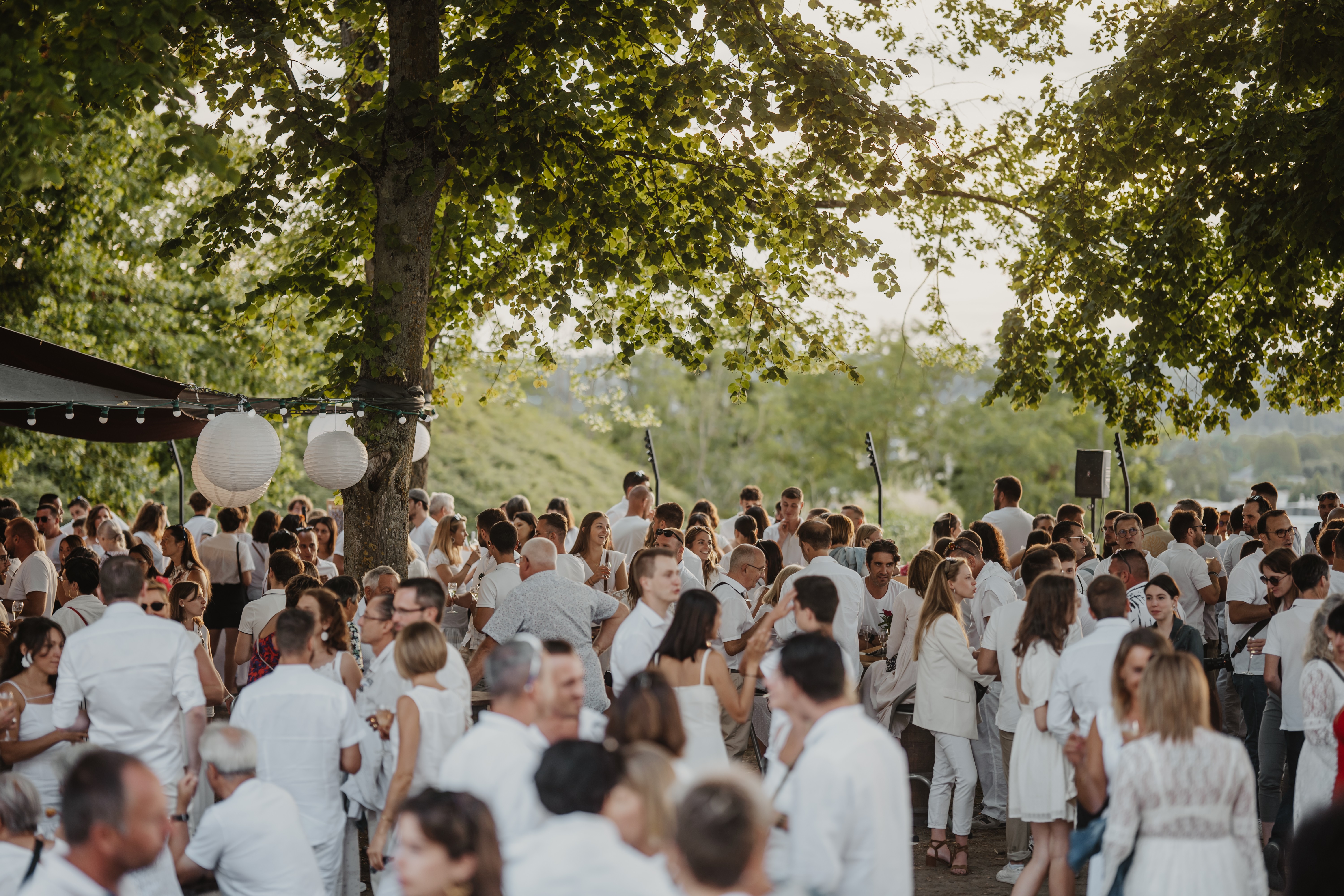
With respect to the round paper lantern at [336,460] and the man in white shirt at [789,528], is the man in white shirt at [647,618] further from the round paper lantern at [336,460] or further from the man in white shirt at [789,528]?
the man in white shirt at [789,528]

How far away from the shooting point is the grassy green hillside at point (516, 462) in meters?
36.5

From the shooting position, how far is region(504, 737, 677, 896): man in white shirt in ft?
9.66

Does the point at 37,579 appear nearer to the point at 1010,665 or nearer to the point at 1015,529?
the point at 1010,665

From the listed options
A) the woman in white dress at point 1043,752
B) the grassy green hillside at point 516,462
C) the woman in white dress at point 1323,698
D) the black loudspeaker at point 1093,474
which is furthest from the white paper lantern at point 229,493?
the grassy green hillside at point 516,462

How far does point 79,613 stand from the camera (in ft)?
21.5

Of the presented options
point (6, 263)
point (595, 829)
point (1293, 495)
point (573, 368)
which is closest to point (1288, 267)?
point (595, 829)

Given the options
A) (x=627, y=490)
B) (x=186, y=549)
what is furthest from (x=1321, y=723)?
(x=186, y=549)

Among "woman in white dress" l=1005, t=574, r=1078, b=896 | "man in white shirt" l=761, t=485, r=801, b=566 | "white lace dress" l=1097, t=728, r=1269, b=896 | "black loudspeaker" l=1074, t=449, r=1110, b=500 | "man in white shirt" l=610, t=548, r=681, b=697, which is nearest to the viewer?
"white lace dress" l=1097, t=728, r=1269, b=896

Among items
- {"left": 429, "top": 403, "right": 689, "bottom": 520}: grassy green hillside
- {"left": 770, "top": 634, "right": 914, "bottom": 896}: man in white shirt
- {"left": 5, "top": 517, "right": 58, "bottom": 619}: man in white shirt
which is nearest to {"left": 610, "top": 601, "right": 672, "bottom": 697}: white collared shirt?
{"left": 770, "top": 634, "right": 914, "bottom": 896}: man in white shirt

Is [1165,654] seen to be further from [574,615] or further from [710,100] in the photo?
[710,100]

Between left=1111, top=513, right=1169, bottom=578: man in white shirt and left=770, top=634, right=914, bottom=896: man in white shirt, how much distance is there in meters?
5.68

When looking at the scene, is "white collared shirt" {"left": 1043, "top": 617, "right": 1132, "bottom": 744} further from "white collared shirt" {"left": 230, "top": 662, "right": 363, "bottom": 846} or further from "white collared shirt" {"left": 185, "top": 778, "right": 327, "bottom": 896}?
"white collared shirt" {"left": 185, "top": 778, "right": 327, "bottom": 896}

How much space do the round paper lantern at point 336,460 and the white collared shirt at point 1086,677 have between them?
469cm

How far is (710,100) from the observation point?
9.34 m
